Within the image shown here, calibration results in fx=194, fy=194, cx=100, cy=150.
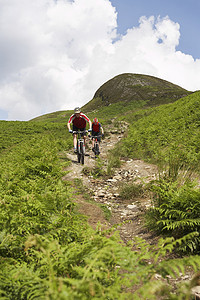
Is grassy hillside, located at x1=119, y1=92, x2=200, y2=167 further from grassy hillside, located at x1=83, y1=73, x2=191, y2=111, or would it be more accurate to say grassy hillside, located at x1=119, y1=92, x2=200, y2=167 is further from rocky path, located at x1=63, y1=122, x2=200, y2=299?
grassy hillside, located at x1=83, y1=73, x2=191, y2=111

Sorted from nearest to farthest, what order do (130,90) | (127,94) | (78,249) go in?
(78,249) → (127,94) → (130,90)

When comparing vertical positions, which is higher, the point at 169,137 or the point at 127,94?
the point at 127,94

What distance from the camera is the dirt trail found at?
4438 millimetres

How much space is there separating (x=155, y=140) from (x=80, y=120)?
5052mm

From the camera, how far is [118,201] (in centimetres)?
609

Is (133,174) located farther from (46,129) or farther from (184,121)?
(46,129)

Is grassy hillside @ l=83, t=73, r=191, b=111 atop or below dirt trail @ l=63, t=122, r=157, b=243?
atop

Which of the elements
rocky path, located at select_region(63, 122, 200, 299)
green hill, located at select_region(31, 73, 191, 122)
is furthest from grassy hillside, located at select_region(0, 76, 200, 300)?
green hill, located at select_region(31, 73, 191, 122)

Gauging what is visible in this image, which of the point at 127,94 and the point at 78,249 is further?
the point at 127,94

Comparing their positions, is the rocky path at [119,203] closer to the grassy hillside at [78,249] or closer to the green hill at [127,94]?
the grassy hillside at [78,249]

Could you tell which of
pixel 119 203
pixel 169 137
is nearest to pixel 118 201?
pixel 119 203

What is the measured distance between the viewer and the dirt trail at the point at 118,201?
4.44m

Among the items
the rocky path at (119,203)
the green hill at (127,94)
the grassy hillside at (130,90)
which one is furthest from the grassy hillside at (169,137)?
the grassy hillside at (130,90)

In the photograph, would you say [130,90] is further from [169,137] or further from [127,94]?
[169,137]
